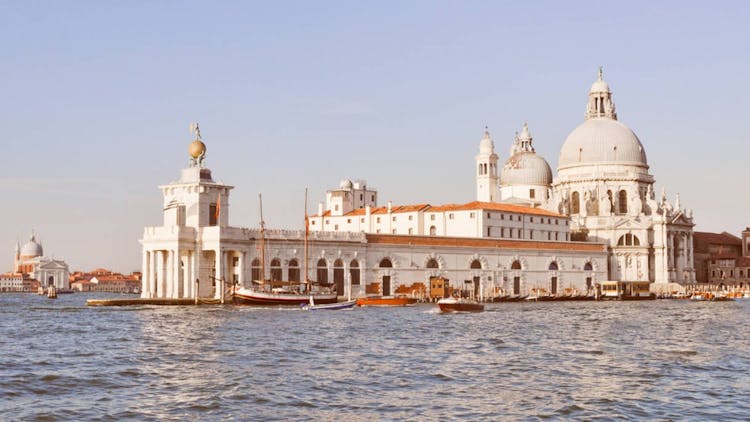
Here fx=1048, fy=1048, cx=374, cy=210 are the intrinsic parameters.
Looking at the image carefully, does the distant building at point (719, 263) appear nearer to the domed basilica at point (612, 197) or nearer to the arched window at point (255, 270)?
the domed basilica at point (612, 197)

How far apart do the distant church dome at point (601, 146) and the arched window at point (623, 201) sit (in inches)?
139

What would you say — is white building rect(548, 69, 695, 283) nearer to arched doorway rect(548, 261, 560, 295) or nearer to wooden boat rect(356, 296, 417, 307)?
arched doorway rect(548, 261, 560, 295)

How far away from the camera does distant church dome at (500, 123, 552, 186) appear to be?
128 meters

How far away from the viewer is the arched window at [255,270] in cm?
7775

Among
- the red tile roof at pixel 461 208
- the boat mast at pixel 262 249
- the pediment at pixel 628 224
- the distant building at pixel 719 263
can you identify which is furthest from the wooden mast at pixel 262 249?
the distant building at pixel 719 263

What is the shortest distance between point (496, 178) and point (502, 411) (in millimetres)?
103386

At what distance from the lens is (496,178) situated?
12588cm

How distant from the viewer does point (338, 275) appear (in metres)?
83.3

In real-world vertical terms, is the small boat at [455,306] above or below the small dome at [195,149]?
below

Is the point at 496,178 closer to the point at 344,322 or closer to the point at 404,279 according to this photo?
the point at 404,279

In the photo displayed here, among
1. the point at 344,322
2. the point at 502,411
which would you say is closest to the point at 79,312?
the point at 344,322

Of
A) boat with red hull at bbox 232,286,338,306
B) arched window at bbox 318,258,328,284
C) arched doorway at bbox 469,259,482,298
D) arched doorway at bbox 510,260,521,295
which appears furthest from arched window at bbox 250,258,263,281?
arched doorway at bbox 510,260,521,295

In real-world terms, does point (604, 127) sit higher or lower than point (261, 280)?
higher

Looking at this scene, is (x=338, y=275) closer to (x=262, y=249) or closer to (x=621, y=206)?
(x=262, y=249)
